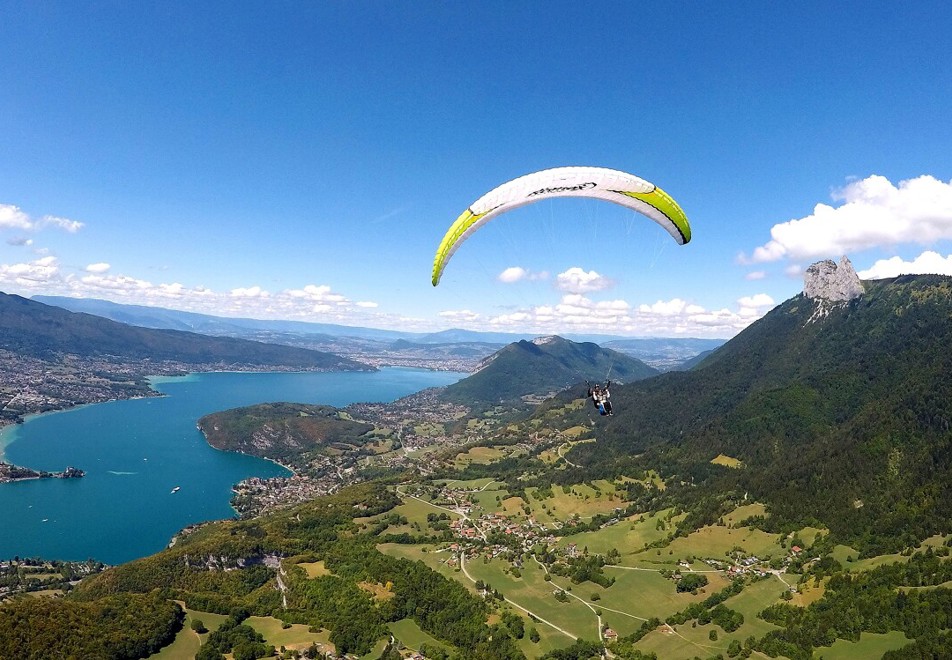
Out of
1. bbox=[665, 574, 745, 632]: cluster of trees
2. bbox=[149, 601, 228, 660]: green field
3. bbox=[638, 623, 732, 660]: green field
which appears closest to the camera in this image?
bbox=[149, 601, 228, 660]: green field

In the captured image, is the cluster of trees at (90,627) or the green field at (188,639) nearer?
the cluster of trees at (90,627)

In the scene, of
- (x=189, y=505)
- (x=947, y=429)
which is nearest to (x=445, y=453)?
(x=189, y=505)

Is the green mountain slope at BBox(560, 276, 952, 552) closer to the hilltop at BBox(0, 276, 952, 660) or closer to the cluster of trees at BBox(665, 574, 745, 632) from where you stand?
Answer: the hilltop at BBox(0, 276, 952, 660)

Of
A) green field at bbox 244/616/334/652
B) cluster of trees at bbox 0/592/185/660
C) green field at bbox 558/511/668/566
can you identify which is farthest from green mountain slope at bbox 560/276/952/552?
cluster of trees at bbox 0/592/185/660

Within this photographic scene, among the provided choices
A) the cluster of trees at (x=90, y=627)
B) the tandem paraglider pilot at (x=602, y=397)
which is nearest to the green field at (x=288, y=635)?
the cluster of trees at (x=90, y=627)

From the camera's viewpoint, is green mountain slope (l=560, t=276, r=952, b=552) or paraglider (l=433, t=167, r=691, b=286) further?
green mountain slope (l=560, t=276, r=952, b=552)

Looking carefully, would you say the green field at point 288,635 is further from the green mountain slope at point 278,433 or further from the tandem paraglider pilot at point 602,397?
the green mountain slope at point 278,433

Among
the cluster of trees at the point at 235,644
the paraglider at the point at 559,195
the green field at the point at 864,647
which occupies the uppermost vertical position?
the paraglider at the point at 559,195
